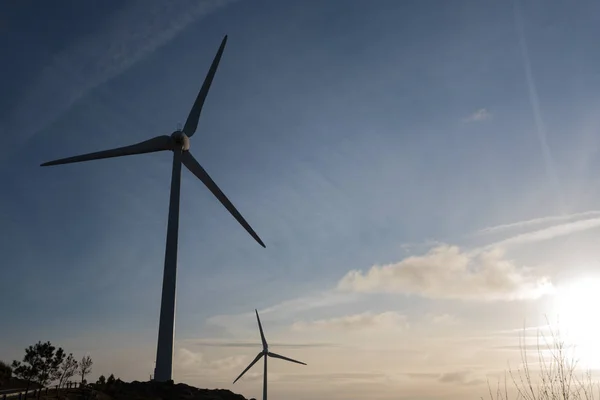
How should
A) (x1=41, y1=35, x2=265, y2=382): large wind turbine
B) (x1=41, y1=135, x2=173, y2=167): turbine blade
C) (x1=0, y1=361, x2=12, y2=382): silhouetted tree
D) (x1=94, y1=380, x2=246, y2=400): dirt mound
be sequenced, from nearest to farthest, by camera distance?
(x1=94, y1=380, x2=246, y2=400): dirt mound, (x1=41, y1=35, x2=265, y2=382): large wind turbine, (x1=41, y1=135, x2=173, y2=167): turbine blade, (x1=0, y1=361, x2=12, y2=382): silhouetted tree

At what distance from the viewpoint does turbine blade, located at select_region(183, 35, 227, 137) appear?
285ft

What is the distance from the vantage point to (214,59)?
3538 inches

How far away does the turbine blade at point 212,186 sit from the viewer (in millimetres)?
81625

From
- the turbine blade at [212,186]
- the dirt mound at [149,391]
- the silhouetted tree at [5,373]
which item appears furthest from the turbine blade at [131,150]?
the silhouetted tree at [5,373]

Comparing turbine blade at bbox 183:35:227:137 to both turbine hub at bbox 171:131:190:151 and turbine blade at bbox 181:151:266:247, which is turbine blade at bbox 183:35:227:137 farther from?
turbine blade at bbox 181:151:266:247

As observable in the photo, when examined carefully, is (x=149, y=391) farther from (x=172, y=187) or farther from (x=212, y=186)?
(x=212, y=186)

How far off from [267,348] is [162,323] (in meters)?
86.2

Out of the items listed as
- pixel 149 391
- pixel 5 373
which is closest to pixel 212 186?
pixel 149 391

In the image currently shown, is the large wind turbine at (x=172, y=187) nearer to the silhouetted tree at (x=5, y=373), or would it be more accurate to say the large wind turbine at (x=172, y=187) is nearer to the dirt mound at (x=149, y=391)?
the dirt mound at (x=149, y=391)

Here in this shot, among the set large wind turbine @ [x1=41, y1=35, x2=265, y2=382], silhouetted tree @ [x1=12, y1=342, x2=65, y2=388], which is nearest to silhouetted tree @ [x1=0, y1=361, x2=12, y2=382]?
silhouetted tree @ [x1=12, y1=342, x2=65, y2=388]

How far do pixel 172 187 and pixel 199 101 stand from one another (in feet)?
67.0

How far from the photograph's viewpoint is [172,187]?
75.8 metres

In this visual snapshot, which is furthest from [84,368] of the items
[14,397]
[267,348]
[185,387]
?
[14,397]

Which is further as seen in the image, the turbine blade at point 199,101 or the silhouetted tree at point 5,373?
the silhouetted tree at point 5,373
